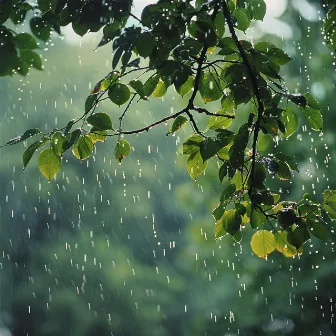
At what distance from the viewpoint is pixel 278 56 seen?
1.18 meters

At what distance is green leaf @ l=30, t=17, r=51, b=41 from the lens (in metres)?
1.03

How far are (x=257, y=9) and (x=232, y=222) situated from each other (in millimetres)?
523

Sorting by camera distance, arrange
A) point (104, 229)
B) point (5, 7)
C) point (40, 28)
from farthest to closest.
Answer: point (104, 229)
point (40, 28)
point (5, 7)

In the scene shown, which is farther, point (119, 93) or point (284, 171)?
point (284, 171)

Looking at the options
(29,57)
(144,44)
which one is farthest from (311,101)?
(29,57)

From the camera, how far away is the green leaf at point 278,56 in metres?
1.18

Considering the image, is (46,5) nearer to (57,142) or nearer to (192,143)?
(57,142)

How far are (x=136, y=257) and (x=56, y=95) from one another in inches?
102

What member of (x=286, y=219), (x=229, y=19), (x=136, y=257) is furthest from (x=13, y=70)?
(x=136, y=257)

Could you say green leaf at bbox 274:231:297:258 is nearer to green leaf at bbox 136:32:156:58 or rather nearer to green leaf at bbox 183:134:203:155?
green leaf at bbox 183:134:203:155

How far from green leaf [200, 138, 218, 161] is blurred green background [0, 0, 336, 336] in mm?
4681

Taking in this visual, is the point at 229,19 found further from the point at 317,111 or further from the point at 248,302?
the point at 248,302

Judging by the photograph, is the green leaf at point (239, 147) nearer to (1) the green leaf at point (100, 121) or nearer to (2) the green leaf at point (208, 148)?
(2) the green leaf at point (208, 148)

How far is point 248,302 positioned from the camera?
5531 millimetres
